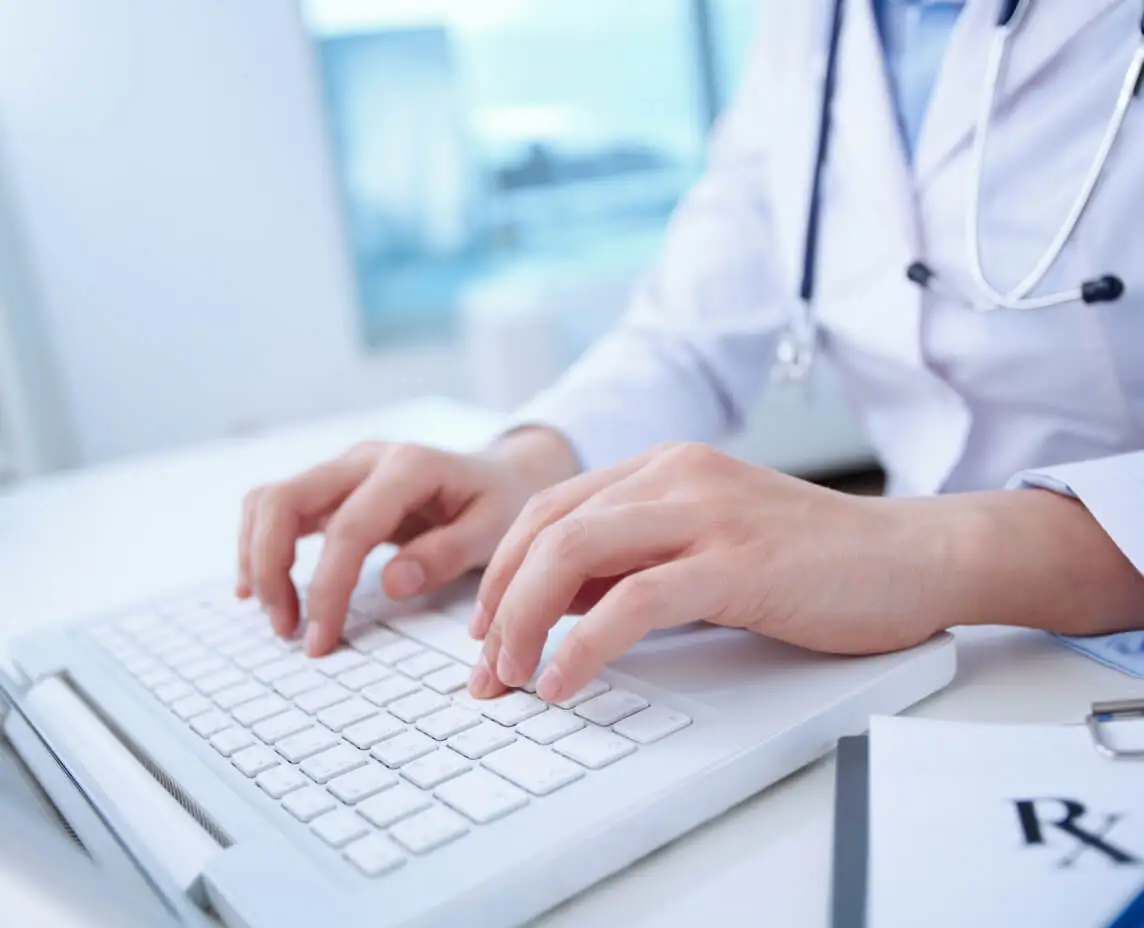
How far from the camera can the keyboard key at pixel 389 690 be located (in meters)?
0.49

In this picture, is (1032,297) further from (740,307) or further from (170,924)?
A: (170,924)

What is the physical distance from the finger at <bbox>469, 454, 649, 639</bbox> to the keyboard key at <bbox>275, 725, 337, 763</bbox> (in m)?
0.10

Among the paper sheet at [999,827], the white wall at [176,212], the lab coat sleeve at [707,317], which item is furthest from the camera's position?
the white wall at [176,212]

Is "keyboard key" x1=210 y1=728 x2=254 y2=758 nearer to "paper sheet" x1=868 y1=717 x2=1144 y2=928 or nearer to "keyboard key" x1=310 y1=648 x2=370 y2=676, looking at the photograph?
"keyboard key" x1=310 y1=648 x2=370 y2=676

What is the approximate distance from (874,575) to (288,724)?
270 millimetres

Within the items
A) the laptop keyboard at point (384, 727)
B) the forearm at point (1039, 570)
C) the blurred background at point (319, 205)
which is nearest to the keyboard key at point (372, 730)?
the laptop keyboard at point (384, 727)

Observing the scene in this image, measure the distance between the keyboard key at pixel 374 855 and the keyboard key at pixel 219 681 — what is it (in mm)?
192

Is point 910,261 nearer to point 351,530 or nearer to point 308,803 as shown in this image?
point 351,530

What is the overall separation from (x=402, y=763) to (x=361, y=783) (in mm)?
18

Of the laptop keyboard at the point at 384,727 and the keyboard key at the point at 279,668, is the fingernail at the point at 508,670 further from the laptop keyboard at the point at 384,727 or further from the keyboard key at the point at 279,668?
the keyboard key at the point at 279,668

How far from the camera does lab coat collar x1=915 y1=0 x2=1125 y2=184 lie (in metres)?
0.68

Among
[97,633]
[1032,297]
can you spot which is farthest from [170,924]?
[1032,297]

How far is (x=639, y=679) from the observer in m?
0.48

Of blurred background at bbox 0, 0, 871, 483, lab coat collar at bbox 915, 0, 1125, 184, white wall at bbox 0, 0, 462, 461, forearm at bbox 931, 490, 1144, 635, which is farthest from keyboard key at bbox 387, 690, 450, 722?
white wall at bbox 0, 0, 462, 461
